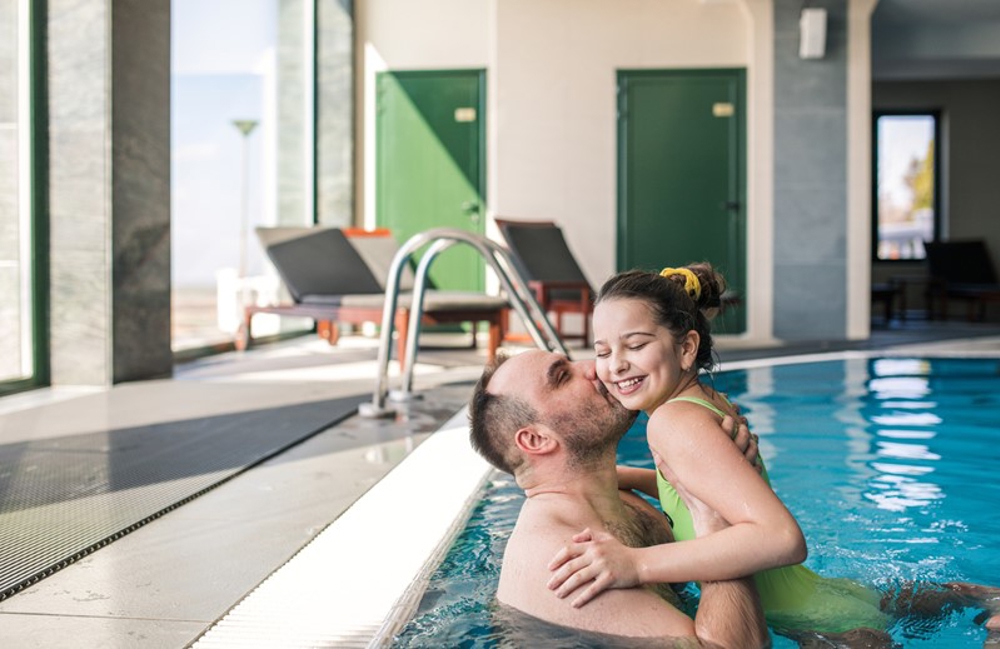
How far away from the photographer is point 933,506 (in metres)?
2.81

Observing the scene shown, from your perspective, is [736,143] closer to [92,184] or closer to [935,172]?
[935,172]

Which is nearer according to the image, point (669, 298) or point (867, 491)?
point (669, 298)

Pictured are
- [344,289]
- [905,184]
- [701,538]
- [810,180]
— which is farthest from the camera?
[905,184]

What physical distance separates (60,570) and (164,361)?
378 centimetres

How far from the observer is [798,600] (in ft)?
5.36

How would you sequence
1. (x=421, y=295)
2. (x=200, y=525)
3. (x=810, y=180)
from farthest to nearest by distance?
1. (x=810, y=180)
2. (x=421, y=295)
3. (x=200, y=525)

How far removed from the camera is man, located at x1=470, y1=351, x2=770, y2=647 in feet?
5.12

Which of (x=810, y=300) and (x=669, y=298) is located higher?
(x=669, y=298)

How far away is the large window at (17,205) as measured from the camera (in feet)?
16.2

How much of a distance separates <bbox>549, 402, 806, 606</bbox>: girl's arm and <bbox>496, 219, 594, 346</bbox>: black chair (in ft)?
18.9

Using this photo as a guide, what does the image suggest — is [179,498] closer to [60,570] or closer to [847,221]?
[60,570]

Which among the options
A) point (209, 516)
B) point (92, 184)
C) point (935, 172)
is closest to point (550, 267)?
point (92, 184)

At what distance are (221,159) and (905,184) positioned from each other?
903 cm

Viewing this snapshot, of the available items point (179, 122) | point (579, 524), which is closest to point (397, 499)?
point (579, 524)
